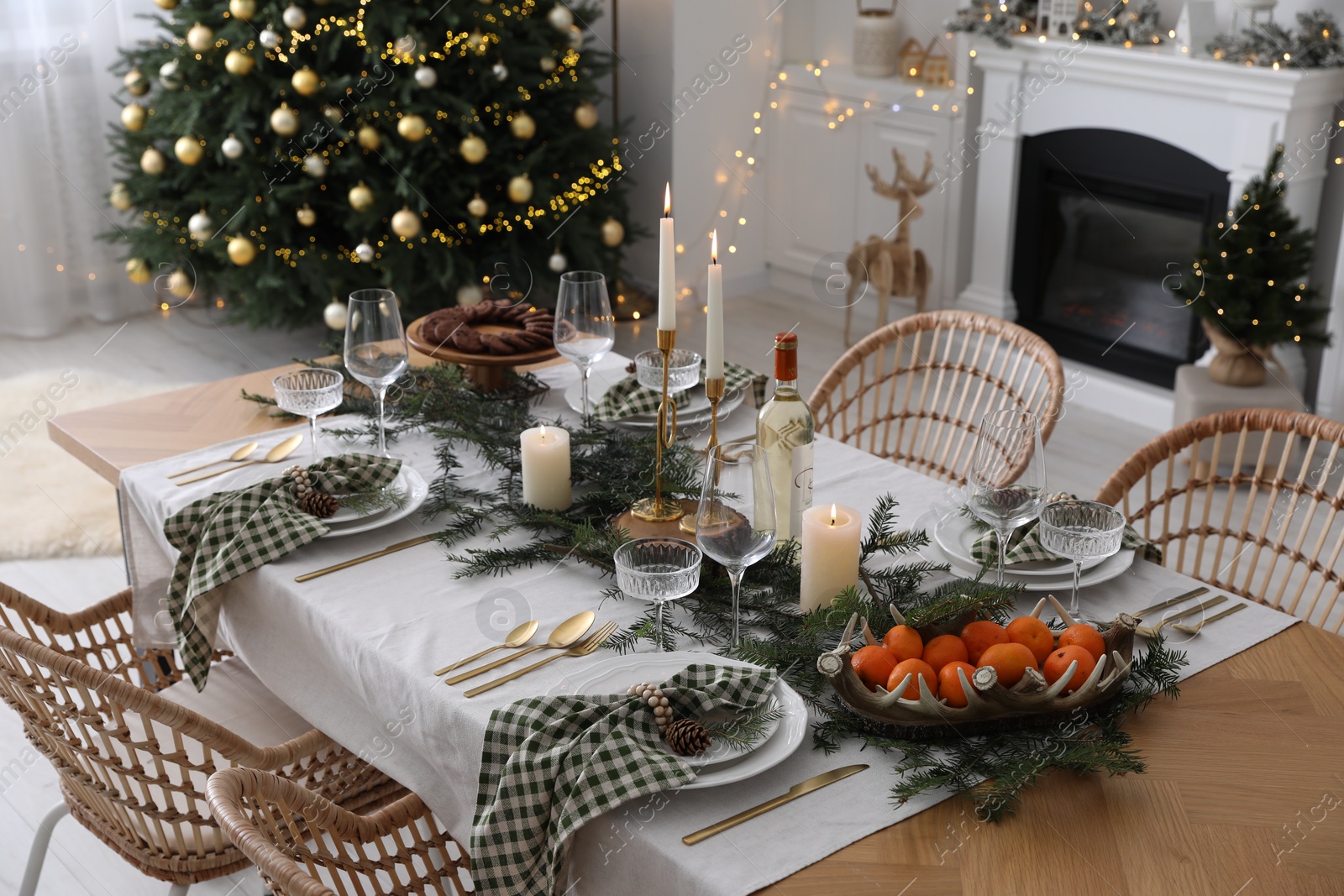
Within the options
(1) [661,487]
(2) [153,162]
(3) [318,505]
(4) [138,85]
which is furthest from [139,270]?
(1) [661,487]

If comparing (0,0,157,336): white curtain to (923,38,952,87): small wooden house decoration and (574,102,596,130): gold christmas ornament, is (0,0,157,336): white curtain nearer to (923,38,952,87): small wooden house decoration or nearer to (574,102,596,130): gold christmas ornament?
(574,102,596,130): gold christmas ornament

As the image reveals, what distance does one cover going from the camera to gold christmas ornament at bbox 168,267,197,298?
3.88 m

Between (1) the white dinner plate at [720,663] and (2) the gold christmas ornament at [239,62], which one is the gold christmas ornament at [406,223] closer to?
(2) the gold christmas ornament at [239,62]

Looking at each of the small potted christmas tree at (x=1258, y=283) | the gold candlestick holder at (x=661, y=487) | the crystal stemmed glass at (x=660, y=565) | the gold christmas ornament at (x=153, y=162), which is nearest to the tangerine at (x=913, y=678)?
the crystal stemmed glass at (x=660, y=565)

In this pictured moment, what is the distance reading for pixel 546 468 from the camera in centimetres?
162

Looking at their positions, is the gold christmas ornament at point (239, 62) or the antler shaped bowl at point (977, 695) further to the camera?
the gold christmas ornament at point (239, 62)

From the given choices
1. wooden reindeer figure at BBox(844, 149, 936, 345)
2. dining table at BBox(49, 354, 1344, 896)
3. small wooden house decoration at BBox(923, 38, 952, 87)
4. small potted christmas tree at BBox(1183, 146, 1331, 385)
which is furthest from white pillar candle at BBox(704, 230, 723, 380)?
small wooden house decoration at BBox(923, 38, 952, 87)

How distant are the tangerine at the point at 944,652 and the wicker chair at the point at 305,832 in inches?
20.1

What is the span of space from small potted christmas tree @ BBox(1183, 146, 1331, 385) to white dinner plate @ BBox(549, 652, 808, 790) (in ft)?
8.40

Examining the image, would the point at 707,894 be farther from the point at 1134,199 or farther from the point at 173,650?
the point at 1134,199

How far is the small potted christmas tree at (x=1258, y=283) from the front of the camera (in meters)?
3.28

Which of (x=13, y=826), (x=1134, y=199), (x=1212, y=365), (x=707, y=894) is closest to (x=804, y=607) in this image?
(x=707, y=894)

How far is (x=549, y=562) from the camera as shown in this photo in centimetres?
153

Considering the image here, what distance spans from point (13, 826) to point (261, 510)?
3.38ft
